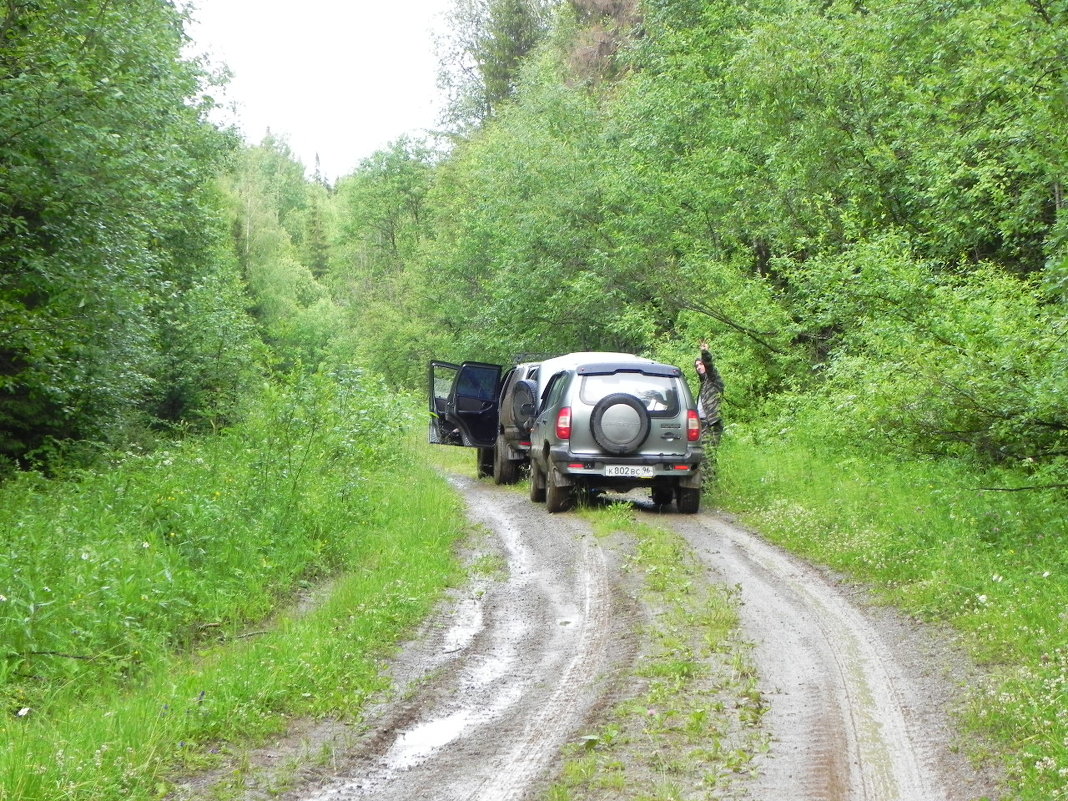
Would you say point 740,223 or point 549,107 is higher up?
point 549,107

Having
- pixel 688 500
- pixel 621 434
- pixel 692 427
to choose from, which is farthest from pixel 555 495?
pixel 692 427

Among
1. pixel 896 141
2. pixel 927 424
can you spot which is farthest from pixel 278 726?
pixel 896 141

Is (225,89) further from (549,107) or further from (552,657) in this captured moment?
(552,657)

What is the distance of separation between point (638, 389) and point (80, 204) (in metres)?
7.96

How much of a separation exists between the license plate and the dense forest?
2432 mm

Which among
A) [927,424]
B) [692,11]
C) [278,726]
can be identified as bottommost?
[278,726]

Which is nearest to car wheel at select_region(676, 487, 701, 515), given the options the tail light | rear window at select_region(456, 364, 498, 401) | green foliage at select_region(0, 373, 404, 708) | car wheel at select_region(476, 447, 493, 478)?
the tail light

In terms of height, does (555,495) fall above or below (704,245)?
below

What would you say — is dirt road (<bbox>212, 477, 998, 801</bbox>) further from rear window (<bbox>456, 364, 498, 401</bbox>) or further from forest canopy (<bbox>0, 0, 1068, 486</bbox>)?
rear window (<bbox>456, 364, 498, 401</bbox>)

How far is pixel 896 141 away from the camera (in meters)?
17.2

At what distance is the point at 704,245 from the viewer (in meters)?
23.5

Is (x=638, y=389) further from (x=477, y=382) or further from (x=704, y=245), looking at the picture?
(x=704, y=245)

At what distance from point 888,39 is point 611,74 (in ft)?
75.6

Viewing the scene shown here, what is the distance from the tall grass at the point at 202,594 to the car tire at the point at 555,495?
4.54ft
